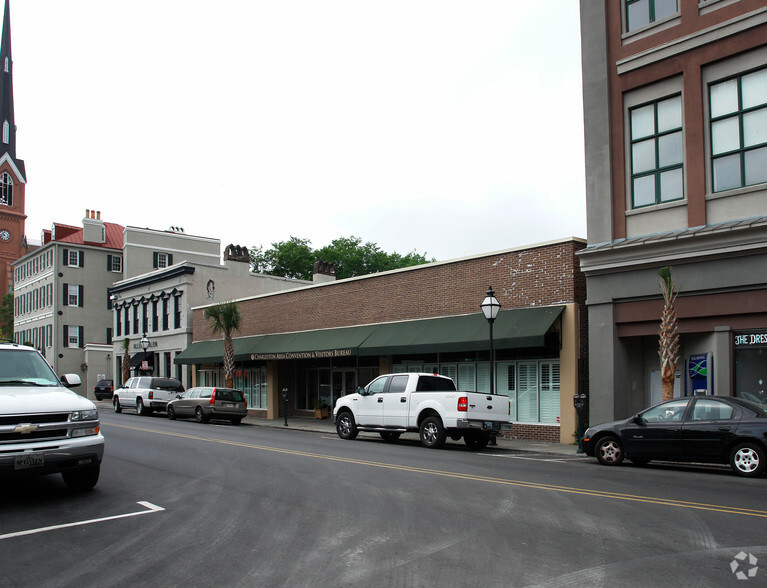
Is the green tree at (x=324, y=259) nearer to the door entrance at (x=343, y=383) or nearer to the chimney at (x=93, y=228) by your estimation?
the chimney at (x=93, y=228)

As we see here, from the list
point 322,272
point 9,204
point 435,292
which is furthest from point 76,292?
point 435,292

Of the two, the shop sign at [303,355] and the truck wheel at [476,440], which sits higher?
the shop sign at [303,355]

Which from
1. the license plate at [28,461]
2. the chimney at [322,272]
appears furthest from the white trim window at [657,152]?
the chimney at [322,272]

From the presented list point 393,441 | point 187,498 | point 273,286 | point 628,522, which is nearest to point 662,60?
point 393,441

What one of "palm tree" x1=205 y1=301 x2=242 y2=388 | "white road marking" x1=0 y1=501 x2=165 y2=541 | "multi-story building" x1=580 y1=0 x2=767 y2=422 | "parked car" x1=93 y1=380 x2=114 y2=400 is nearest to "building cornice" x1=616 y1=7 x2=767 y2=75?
"multi-story building" x1=580 y1=0 x2=767 y2=422

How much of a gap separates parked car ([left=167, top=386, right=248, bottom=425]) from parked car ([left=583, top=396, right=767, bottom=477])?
56.4ft

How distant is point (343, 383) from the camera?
95.0 ft

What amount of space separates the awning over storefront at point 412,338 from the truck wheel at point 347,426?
3.56 m

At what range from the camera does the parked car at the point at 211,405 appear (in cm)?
2725

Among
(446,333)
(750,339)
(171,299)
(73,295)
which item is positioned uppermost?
(73,295)

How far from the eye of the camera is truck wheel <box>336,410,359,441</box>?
64.2ft

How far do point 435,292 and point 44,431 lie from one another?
643 inches

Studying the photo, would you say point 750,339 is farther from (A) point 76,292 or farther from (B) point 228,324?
(A) point 76,292

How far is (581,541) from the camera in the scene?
675 cm
